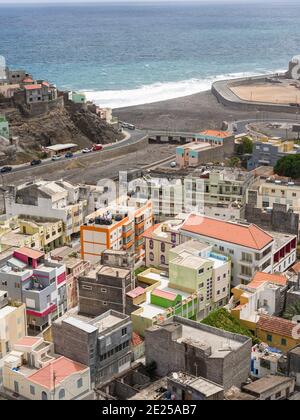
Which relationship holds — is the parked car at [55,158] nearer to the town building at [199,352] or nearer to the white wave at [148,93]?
the white wave at [148,93]

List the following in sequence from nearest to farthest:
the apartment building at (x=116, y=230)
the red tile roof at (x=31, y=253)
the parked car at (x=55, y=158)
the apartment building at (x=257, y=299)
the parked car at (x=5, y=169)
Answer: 1. the apartment building at (x=257, y=299)
2. the red tile roof at (x=31, y=253)
3. the apartment building at (x=116, y=230)
4. the parked car at (x=5, y=169)
5. the parked car at (x=55, y=158)

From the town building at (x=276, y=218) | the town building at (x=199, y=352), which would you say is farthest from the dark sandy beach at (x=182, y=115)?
the town building at (x=199, y=352)

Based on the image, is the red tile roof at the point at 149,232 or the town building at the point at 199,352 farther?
the red tile roof at the point at 149,232

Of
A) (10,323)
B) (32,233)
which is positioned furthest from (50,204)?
(10,323)

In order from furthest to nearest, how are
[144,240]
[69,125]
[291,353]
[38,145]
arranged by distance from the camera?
[69,125] → [38,145] → [144,240] → [291,353]

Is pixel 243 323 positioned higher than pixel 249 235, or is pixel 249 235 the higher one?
pixel 249 235
